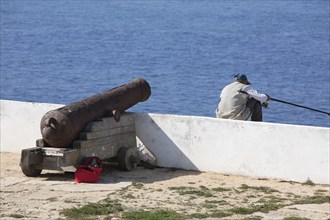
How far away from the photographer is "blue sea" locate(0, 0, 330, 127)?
3756 cm

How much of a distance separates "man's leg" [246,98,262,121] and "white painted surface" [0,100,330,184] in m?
1.02

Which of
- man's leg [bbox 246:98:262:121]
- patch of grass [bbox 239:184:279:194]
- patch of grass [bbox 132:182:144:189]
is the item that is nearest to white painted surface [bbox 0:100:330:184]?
patch of grass [bbox 239:184:279:194]

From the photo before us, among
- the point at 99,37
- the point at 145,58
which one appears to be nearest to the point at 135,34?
the point at 99,37

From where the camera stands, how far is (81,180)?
14.4m

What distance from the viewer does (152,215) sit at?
1229 cm

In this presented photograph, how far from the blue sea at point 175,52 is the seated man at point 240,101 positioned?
53.4ft

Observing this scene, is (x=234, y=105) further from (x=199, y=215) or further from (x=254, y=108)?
(x=199, y=215)

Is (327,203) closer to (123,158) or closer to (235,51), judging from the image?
(123,158)

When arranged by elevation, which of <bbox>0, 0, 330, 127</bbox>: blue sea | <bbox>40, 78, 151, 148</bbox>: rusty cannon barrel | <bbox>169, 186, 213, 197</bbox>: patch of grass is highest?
<bbox>0, 0, 330, 127</bbox>: blue sea

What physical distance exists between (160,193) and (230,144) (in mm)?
1743

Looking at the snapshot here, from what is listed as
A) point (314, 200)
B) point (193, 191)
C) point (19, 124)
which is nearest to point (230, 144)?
point (193, 191)

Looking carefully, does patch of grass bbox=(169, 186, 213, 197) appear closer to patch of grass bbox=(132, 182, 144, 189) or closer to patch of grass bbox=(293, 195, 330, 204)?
patch of grass bbox=(132, 182, 144, 189)

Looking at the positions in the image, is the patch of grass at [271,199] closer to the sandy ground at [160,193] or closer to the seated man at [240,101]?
the sandy ground at [160,193]

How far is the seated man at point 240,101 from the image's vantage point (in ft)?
52.4
